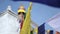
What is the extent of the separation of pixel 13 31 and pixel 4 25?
0.09 m

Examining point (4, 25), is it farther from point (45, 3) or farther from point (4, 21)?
point (45, 3)

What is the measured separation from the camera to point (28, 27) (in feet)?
3.56

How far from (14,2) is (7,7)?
8cm

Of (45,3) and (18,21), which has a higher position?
(45,3)

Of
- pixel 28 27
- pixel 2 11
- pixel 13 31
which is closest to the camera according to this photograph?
pixel 28 27

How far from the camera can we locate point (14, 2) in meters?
1.43

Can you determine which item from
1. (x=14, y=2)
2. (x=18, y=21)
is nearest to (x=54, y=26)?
(x=18, y=21)

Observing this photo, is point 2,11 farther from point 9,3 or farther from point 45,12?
point 45,12

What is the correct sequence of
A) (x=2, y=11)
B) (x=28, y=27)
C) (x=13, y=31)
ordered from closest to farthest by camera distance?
(x=28, y=27) → (x=13, y=31) → (x=2, y=11)

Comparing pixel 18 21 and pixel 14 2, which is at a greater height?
pixel 14 2

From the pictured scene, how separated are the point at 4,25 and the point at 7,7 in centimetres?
20

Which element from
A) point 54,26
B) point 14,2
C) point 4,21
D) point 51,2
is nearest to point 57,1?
point 51,2

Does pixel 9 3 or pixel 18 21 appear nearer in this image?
pixel 18 21

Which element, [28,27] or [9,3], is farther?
[9,3]
